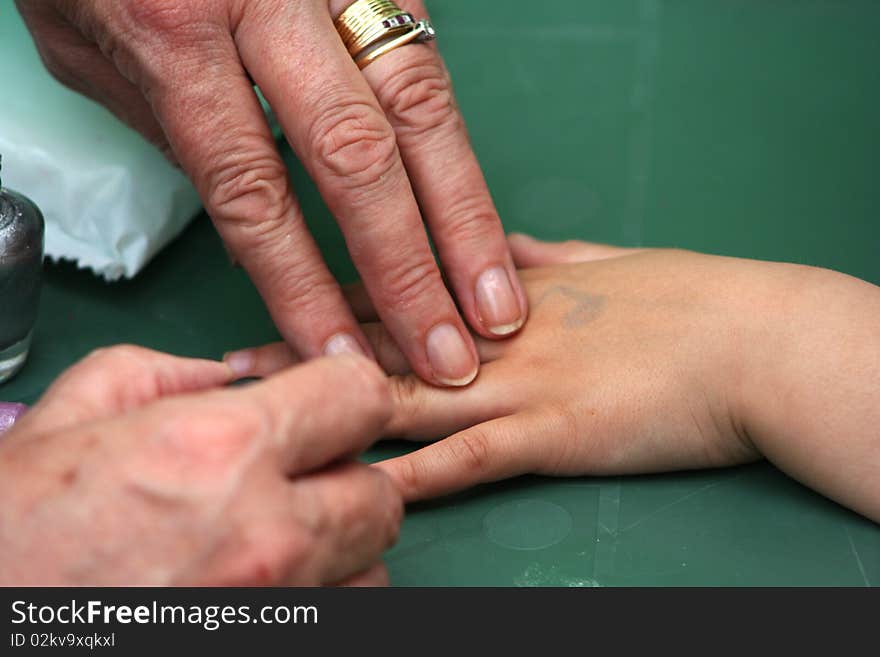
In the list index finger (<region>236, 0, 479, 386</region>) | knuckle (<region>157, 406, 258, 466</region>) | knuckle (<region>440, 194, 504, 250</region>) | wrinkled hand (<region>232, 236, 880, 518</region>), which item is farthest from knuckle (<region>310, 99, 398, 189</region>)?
knuckle (<region>157, 406, 258, 466</region>)

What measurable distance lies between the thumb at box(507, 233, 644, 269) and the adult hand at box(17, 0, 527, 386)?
0.54ft

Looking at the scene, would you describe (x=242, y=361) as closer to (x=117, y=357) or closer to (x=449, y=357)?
(x=449, y=357)

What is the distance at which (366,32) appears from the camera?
108 centimetres

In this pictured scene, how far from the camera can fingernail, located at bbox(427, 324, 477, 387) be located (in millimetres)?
1041

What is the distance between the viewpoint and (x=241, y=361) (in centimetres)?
111

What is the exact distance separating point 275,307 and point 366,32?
13.1 inches

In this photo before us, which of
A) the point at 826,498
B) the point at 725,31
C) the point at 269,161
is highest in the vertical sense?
the point at 269,161

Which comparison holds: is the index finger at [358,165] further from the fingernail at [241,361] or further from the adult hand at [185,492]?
the adult hand at [185,492]

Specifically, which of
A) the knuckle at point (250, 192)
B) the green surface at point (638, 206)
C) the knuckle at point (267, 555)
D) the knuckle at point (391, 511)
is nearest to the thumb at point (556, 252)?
the green surface at point (638, 206)

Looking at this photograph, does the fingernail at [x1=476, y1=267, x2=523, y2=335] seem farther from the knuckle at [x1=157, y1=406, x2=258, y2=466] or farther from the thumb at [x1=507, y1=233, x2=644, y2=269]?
the knuckle at [x1=157, y1=406, x2=258, y2=466]

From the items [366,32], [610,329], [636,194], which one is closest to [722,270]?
[610,329]

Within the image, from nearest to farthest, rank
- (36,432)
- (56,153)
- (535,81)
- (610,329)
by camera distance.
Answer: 1. (36,432)
2. (610,329)
3. (56,153)
4. (535,81)

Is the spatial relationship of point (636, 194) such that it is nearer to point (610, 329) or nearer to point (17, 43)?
point (610, 329)

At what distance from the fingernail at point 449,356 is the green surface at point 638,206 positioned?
0.34 feet
